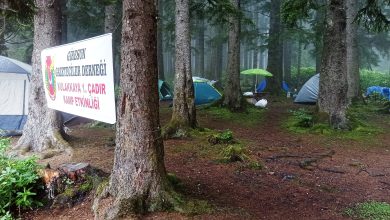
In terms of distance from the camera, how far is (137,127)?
442 cm

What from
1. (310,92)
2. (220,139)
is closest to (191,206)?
(220,139)

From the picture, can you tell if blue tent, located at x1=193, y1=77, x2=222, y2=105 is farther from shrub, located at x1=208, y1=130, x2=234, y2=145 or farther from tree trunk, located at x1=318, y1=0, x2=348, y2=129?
shrub, located at x1=208, y1=130, x2=234, y2=145

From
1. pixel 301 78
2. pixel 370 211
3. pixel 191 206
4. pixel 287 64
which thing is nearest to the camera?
pixel 191 206

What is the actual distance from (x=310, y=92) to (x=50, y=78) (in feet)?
40.8

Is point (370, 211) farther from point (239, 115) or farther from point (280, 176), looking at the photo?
point (239, 115)

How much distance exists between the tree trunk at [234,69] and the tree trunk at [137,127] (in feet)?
29.9

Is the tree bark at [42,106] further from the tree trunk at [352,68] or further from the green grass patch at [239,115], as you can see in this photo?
the tree trunk at [352,68]

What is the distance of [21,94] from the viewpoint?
41.3 ft

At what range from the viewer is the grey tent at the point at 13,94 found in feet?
40.4

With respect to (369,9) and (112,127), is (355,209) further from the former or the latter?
(112,127)

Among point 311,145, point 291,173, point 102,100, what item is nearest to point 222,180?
point 291,173

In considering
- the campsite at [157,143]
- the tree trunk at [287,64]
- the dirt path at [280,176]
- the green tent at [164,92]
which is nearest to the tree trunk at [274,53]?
the green tent at [164,92]

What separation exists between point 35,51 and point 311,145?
685cm

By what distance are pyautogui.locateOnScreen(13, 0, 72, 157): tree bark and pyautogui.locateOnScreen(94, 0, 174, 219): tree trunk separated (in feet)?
14.4
